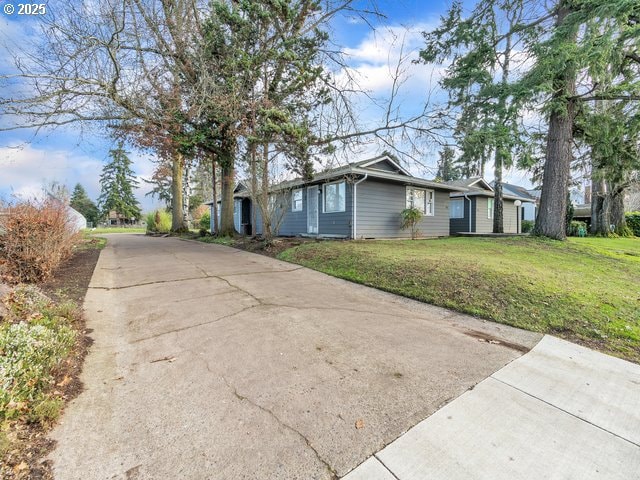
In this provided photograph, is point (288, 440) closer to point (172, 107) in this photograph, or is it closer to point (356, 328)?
point (356, 328)

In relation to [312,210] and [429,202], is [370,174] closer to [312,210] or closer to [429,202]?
[312,210]

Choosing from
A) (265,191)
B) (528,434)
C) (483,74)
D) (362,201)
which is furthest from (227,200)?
(528,434)

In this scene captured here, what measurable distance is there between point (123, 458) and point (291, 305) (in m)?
2.90

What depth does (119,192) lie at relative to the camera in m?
50.3

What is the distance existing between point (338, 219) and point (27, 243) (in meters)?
9.49

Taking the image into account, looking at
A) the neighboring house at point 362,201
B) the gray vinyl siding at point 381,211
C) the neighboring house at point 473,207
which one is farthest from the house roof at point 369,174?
the neighboring house at point 473,207

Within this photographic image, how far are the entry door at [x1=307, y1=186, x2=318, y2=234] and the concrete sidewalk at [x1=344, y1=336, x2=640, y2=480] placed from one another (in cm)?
1162

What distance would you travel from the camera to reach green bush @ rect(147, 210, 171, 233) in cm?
2394

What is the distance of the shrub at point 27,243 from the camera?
4.99 m

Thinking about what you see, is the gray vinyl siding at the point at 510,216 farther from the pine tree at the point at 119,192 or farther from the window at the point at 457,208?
the pine tree at the point at 119,192

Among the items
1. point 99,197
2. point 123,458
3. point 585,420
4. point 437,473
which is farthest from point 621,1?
point 99,197

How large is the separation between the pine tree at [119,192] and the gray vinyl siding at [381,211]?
162 feet

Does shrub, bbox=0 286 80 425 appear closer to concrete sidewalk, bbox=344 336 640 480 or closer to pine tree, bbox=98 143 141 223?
concrete sidewalk, bbox=344 336 640 480

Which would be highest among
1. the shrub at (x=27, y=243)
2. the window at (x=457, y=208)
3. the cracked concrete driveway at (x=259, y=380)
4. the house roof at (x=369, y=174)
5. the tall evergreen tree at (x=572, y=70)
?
the tall evergreen tree at (x=572, y=70)
